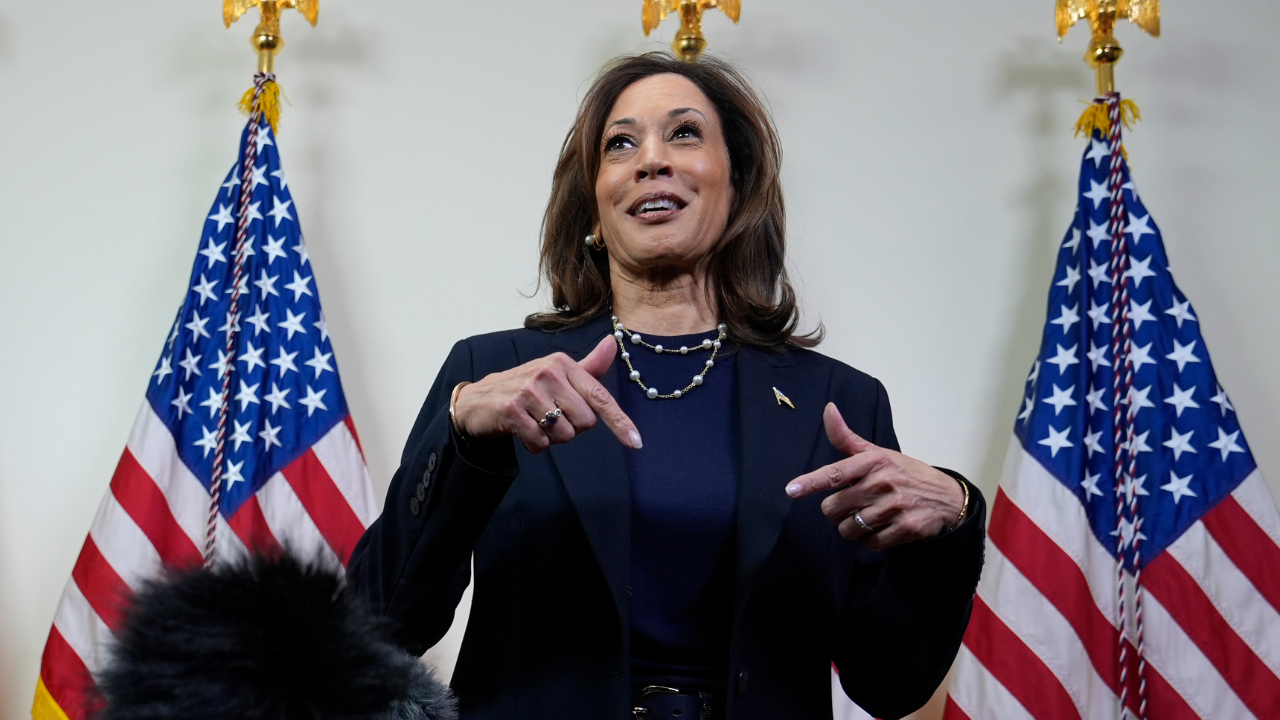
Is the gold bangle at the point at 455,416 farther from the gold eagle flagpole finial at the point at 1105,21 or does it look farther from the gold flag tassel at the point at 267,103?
the gold eagle flagpole finial at the point at 1105,21

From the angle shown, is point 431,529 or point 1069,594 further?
point 1069,594

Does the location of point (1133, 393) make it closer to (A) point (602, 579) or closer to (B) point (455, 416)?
(A) point (602, 579)

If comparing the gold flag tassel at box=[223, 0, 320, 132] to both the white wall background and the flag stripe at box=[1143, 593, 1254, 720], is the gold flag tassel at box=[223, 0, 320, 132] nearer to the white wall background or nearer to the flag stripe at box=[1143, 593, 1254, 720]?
the white wall background

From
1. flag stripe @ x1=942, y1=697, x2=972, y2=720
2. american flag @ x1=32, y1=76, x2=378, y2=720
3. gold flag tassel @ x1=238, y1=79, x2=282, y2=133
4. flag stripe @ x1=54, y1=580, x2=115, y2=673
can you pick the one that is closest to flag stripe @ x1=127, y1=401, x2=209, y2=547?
american flag @ x1=32, y1=76, x2=378, y2=720

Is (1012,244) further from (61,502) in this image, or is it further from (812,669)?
(61,502)

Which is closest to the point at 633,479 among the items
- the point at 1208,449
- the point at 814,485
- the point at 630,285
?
the point at 814,485

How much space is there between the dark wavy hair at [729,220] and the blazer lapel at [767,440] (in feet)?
0.34

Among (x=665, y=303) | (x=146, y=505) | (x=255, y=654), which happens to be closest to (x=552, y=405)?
(x=255, y=654)

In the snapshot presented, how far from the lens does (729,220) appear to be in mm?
1870

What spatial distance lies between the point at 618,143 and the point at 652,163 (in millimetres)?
123

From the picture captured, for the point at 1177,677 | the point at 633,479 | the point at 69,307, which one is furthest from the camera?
the point at 69,307

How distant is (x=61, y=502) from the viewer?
9.31 feet

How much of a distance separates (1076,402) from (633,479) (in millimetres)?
1596

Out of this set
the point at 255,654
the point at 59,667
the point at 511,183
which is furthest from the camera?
the point at 511,183
